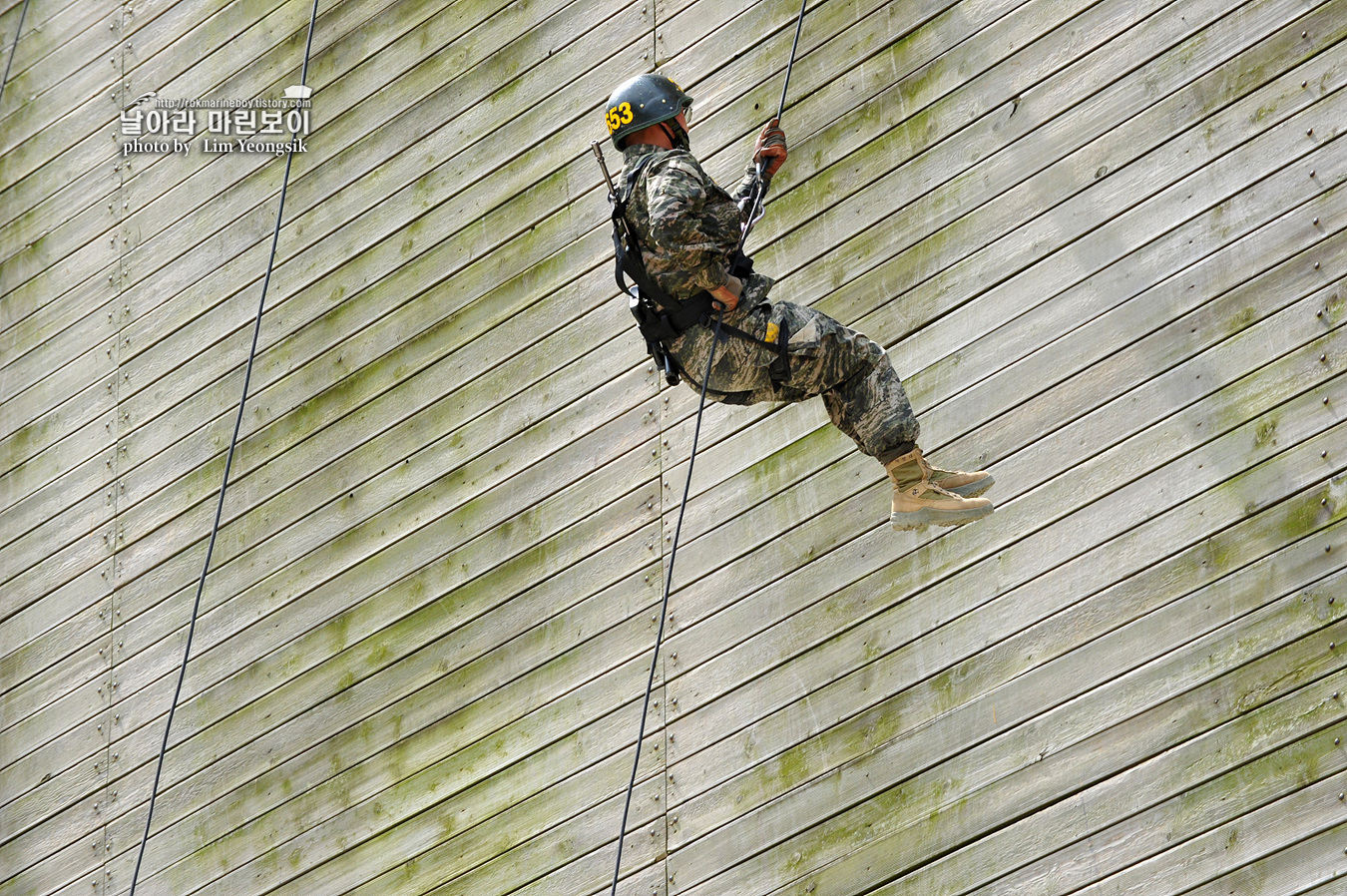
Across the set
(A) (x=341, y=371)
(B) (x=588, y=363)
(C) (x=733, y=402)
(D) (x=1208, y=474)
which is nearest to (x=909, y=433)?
(C) (x=733, y=402)

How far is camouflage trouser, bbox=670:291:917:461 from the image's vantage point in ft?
18.1

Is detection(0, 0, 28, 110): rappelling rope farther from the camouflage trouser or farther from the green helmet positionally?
the camouflage trouser

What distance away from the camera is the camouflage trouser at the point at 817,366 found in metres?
5.52

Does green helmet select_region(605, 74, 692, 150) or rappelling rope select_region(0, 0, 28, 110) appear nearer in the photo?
green helmet select_region(605, 74, 692, 150)

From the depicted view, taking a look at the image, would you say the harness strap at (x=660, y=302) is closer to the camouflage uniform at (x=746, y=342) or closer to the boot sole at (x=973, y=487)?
the camouflage uniform at (x=746, y=342)

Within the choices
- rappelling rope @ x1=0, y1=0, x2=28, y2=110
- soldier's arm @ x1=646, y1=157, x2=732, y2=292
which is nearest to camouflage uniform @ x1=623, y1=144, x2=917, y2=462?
soldier's arm @ x1=646, y1=157, x2=732, y2=292

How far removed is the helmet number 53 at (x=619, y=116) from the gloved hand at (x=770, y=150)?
1.35 ft

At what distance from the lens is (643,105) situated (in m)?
5.52

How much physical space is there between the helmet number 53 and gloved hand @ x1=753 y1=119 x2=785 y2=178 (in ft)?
1.35

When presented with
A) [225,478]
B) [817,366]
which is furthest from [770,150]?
[225,478]

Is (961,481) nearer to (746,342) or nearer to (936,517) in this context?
(936,517)

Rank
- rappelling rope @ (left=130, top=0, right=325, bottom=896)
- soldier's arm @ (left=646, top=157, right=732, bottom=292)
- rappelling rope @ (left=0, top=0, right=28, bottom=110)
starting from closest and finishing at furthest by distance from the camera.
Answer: soldier's arm @ (left=646, top=157, right=732, bottom=292), rappelling rope @ (left=130, top=0, right=325, bottom=896), rappelling rope @ (left=0, top=0, right=28, bottom=110)

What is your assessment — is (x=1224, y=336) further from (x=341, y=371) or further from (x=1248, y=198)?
(x=341, y=371)

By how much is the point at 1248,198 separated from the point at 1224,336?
45 centimetres
